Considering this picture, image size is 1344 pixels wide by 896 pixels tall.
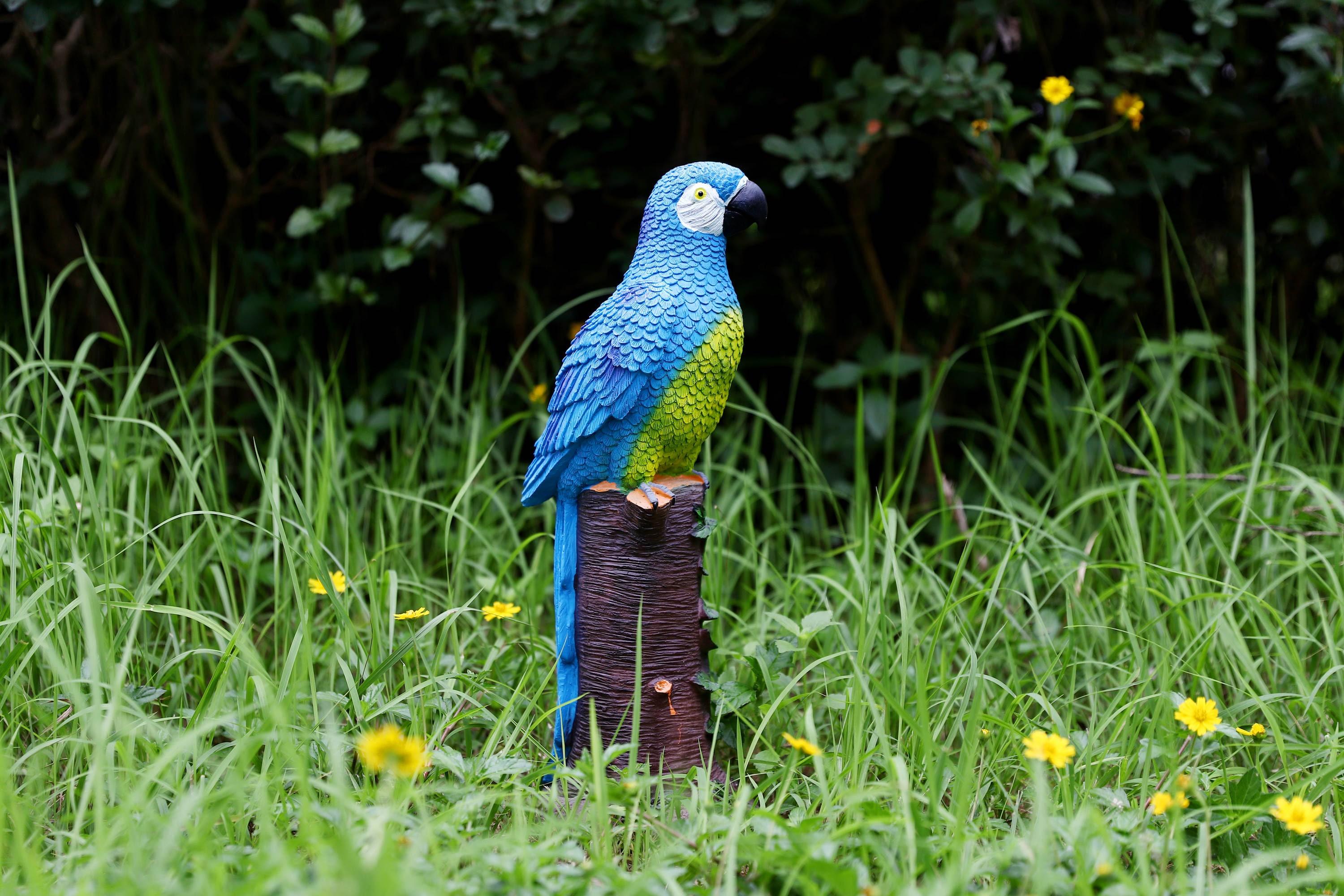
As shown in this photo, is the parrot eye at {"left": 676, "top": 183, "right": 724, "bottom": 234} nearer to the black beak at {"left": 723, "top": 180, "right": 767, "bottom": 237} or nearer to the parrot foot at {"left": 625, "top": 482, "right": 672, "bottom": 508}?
the black beak at {"left": 723, "top": 180, "right": 767, "bottom": 237}

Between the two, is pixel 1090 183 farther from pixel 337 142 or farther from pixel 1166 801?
pixel 337 142

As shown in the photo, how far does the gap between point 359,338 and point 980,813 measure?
6.78 feet

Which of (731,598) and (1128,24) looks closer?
(731,598)

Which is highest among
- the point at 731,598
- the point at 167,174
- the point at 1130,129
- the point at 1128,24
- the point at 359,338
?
the point at 1128,24

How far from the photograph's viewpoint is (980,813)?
5.54 ft

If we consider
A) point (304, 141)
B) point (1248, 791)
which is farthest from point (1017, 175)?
point (304, 141)

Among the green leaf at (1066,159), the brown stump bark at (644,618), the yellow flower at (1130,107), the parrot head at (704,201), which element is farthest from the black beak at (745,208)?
the yellow flower at (1130,107)

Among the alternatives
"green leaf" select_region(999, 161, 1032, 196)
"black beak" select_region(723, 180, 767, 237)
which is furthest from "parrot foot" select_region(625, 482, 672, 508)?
"green leaf" select_region(999, 161, 1032, 196)

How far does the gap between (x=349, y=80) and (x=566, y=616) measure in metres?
1.47

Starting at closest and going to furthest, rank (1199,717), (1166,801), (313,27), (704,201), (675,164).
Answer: (1166,801) < (1199,717) < (704,201) < (313,27) < (675,164)

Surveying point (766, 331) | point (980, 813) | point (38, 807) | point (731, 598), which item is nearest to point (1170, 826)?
point (980, 813)

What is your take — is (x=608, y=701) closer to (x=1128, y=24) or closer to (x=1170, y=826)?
(x=1170, y=826)

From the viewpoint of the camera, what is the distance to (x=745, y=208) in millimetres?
1704

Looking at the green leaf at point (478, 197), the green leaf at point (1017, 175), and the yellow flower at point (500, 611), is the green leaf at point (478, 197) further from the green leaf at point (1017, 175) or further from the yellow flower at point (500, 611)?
the green leaf at point (1017, 175)
